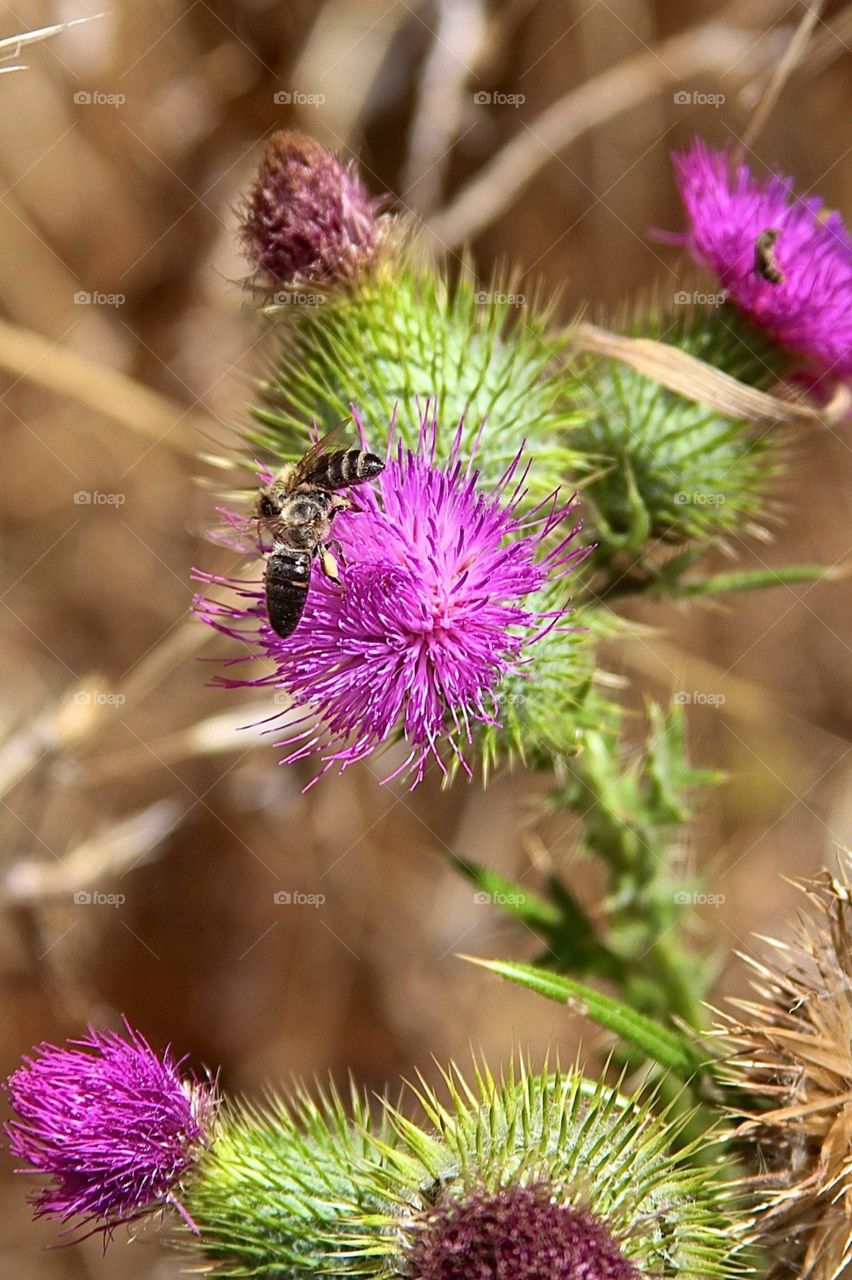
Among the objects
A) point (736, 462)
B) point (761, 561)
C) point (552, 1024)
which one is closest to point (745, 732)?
point (761, 561)

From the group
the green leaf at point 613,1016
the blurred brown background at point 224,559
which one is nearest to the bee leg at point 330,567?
the green leaf at point 613,1016

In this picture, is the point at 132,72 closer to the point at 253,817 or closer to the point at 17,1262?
the point at 253,817

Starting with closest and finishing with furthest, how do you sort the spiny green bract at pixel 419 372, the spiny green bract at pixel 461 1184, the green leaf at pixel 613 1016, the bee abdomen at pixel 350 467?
the spiny green bract at pixel 461 1184 → the green leaf at pixel 613 1016 → the bee abdomen at pixel 350 467 → the spiny green bract at pixel 419 372

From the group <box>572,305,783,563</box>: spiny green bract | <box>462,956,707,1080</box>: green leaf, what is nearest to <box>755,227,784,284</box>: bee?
<box>572,305,783,563</box>: spiny green bract

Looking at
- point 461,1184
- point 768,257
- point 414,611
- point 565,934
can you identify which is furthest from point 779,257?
point 461,1184

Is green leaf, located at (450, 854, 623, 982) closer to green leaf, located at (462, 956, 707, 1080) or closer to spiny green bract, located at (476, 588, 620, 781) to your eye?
spiny green bract, located at (476, 588, 620, 781)

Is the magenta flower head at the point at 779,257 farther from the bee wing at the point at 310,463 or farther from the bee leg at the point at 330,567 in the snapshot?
the bee leg at the point at 330,567

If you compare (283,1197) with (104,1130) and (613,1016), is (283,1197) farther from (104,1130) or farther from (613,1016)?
(613,1016)
